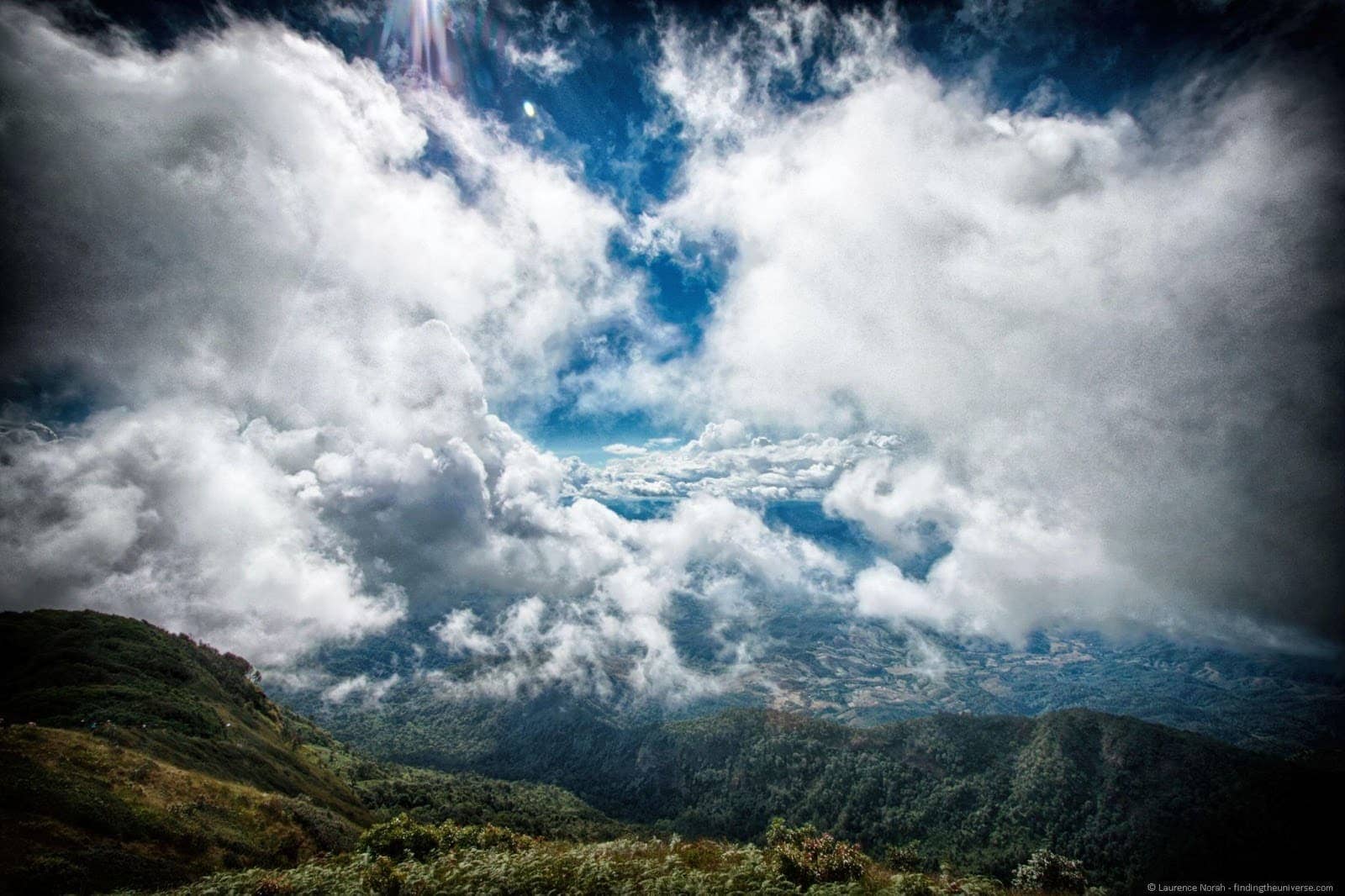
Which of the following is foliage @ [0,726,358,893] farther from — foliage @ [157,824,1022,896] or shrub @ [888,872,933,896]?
shrub @ [888,872,933,896]

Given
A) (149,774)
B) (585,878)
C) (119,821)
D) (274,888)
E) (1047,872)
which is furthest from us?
(1047,872)

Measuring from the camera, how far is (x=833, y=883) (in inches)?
706

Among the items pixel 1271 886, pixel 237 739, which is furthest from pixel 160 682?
pixel 1271 886

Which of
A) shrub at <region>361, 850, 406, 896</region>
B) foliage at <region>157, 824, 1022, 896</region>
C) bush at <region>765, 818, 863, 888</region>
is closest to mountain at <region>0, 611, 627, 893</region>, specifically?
foliage at <region>157, 824, 1022, 896</region>

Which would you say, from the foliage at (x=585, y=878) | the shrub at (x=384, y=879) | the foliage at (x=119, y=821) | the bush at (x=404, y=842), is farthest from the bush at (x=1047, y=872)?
the foliage at (x=119, y=821)

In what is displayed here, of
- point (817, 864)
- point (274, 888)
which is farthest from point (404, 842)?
point (817, 864)

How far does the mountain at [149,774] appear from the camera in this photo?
31828 millimetres

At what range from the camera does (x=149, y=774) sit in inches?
2131

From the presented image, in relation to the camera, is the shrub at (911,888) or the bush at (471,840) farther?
the bush at (471,840)

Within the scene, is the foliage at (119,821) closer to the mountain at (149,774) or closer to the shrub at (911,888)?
the mountain at (149,774)

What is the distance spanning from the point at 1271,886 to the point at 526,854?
41.7 m

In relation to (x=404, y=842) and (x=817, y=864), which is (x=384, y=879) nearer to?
(x=404, y=842)

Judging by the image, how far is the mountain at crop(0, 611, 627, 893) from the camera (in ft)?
104

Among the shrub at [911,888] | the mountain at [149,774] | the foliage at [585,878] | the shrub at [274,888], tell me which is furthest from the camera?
the mountain at [149,774]
